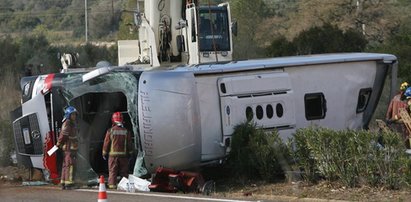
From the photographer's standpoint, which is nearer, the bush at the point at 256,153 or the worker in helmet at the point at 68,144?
the bush at the point at 256,153

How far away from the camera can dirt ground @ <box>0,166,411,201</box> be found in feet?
40.2

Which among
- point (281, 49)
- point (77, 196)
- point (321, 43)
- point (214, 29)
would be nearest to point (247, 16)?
point (321, 43)

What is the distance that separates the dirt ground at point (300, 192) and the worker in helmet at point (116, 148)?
71.7 inches

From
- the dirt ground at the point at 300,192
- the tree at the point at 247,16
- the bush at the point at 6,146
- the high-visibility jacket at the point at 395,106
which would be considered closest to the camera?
the dirt ground at the point at 300,192

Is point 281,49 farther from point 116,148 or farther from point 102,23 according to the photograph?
point 102,23

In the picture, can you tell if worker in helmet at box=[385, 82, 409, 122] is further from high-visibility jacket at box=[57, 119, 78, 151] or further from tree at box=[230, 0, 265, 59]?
tree at box=[230, 0, 265, 59]

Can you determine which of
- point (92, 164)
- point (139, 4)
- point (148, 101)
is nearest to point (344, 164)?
point (148, 101)

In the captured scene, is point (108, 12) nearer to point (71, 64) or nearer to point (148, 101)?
point (71, 64)

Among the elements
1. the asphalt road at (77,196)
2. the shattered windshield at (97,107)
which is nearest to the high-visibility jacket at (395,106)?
the shattered windshield at (97,107)

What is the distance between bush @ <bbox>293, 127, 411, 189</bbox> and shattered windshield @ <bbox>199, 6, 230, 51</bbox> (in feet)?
21.5

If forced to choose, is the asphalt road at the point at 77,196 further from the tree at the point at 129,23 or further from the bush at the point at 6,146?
the tree at the point at 129,23

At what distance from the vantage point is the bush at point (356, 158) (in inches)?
493

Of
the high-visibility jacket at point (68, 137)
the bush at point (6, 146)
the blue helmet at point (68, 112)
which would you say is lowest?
the bush at point (6, 146)

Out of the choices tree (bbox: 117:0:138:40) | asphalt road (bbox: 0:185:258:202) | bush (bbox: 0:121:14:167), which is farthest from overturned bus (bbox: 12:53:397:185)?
tree (bbox: 117:0:138:40)
